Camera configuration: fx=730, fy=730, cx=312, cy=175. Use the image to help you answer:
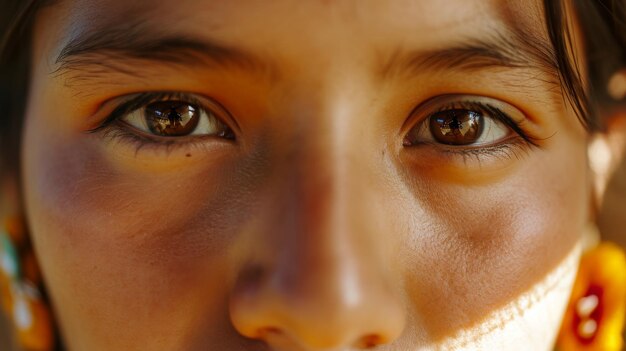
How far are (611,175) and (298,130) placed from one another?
762 mm

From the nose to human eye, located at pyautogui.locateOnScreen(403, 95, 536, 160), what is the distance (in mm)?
178

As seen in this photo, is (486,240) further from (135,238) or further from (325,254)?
(135,238)

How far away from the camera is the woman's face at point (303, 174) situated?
0.90 metres

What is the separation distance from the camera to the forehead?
2.96 feet

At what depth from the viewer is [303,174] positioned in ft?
3.00

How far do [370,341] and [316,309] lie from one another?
99mm

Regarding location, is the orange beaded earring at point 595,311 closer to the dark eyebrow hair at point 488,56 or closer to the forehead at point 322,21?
the dark eyebrow hair at point 488,56

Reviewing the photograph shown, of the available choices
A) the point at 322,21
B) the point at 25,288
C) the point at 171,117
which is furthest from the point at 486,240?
the point at 25,288

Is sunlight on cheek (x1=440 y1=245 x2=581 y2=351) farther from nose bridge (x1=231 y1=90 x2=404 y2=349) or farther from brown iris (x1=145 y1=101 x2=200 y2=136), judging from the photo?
brown iris (x1=145 y1=101 x2=200 y2=136)

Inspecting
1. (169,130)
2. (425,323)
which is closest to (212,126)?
(169,130)

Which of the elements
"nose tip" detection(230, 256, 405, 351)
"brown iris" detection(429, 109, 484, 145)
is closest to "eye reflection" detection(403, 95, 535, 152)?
"brown iris" detection(429, 109, 484, 145)

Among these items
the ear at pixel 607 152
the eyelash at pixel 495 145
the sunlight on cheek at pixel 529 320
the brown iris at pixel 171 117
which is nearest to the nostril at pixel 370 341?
the sunlight on cheek at pixel 529 320

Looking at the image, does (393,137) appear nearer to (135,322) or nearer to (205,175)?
(205,175)

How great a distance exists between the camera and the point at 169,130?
3.50 feet
